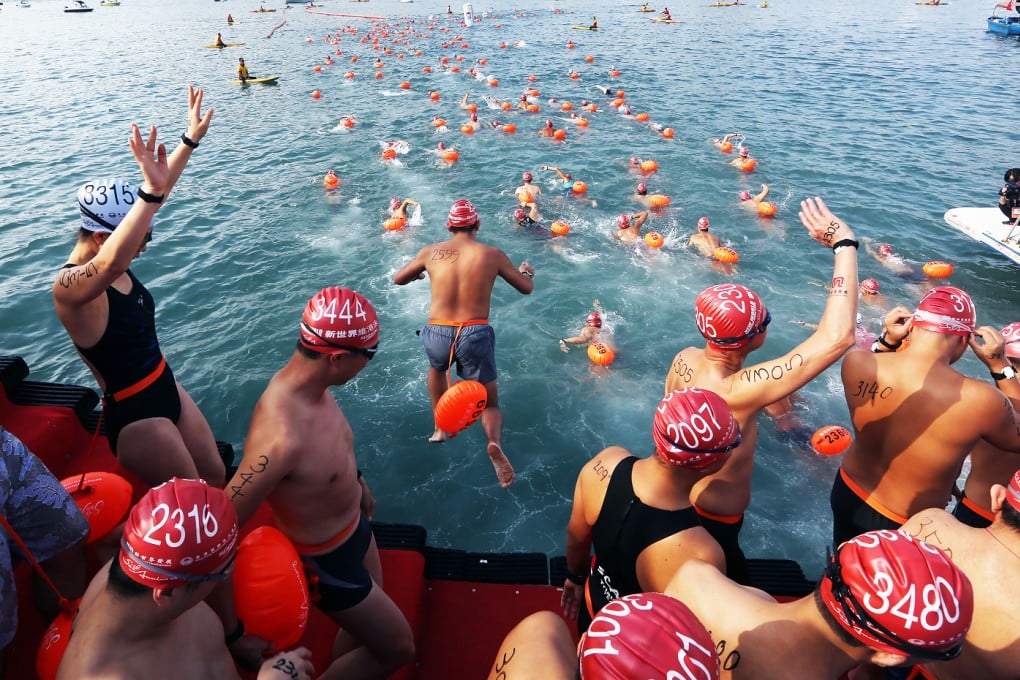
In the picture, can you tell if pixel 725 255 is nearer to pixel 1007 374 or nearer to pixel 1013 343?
pixel 1013 343

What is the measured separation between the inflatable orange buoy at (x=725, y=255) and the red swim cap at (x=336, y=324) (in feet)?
32.6

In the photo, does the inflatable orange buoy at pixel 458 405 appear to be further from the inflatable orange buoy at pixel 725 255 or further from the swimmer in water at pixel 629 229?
the swimmer in water at pixel 629 229

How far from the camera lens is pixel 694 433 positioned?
2498 millimetres

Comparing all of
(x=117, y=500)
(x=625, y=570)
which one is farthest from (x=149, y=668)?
(x=117, y=500)

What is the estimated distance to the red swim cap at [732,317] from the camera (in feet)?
11.3

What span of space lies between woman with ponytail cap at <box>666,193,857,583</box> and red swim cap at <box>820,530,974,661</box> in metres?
1.48

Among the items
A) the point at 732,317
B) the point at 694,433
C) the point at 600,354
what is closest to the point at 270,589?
the point at 694,433

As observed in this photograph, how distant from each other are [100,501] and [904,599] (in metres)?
4.58

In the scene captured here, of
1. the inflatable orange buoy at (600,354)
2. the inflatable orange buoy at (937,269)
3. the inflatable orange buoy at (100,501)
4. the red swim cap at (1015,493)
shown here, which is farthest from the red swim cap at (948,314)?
the inflatable orange buoy at (937,269)

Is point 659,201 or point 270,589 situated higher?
point 270,589

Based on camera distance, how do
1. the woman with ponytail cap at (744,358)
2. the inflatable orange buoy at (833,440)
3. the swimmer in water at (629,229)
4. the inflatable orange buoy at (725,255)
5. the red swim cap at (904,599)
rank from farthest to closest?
the swimmer in water at (629,229) → the inflatable orange buoy at (725,255) → the inflatable orange buoy at (833,440) → the woman with ponytail cap at (744,358) → the red swim cap at (904,599)

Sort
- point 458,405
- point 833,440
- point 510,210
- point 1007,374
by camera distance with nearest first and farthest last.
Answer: point 1007,374, point 458,405, point 833,440, point 510,210

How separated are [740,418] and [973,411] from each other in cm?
141

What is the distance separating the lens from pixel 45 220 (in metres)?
13.6
